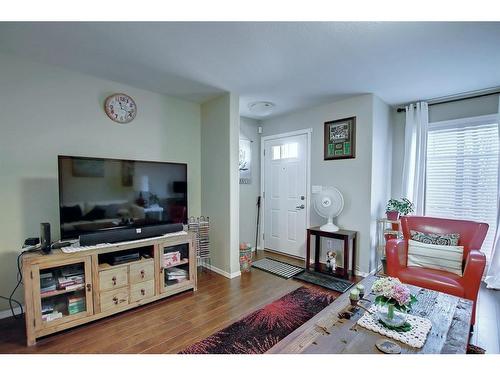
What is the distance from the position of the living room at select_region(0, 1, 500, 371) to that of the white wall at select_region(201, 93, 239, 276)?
0.08ft

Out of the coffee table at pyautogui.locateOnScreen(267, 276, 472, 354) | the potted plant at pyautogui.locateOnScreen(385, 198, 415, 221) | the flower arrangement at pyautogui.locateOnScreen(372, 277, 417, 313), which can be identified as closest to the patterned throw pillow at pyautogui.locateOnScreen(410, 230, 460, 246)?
the potted plant at pyautogui.locateOnScreen(385, 198, 415, 221)

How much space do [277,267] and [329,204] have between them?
114cm

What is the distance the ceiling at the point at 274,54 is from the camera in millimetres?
1665

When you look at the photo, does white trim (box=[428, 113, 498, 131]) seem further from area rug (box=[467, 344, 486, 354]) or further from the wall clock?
the wall clock

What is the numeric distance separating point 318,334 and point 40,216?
8.33ft

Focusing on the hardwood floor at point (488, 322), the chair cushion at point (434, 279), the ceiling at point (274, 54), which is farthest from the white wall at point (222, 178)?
the hardwood floor at point (488, 322)

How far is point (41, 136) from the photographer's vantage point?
2.18 meters

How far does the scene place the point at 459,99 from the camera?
9.64 ft

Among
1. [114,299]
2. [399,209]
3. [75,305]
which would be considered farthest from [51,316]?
[399,209]

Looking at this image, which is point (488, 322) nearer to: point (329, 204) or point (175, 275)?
point (329, 204)

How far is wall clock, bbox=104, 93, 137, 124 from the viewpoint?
8.27 feet
